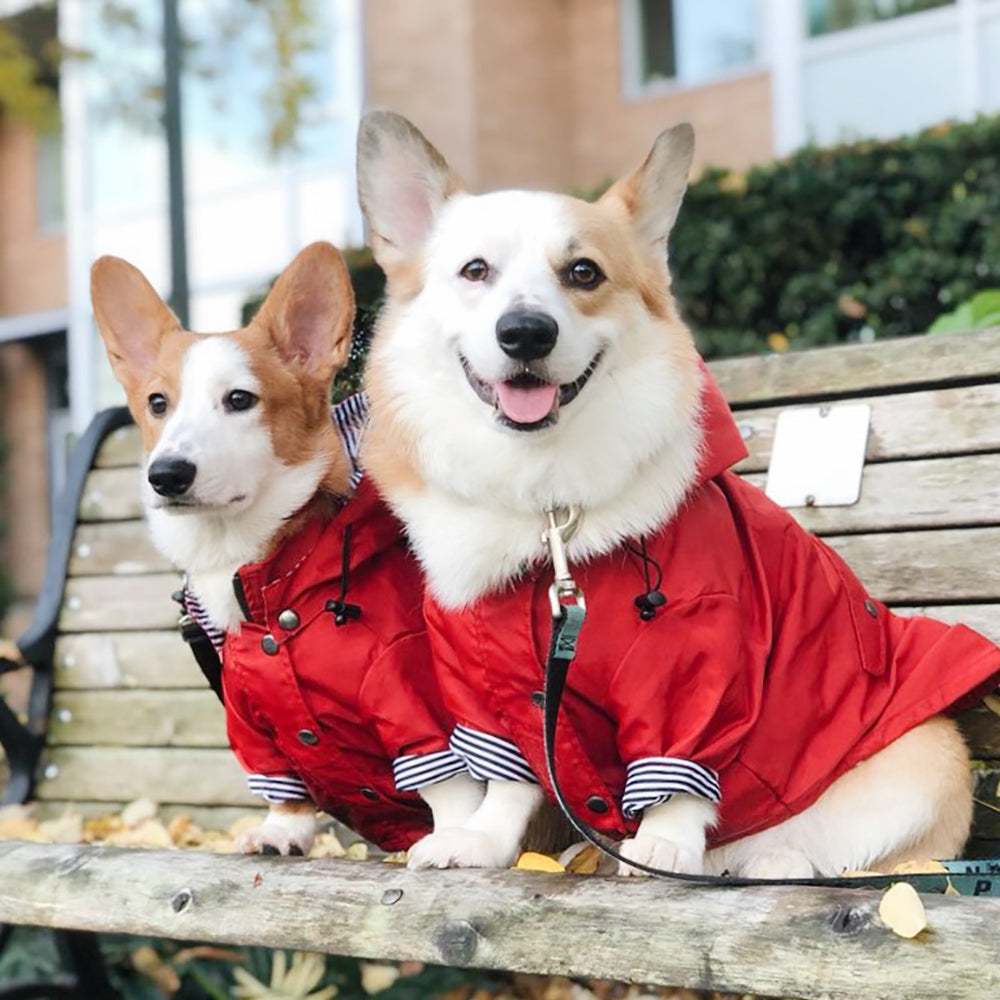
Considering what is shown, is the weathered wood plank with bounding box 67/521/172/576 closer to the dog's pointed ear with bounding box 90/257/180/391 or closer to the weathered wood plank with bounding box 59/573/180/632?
the weathered wood plank with bounding box 59/573/180/632

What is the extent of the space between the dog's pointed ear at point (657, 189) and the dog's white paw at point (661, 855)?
3.08 ft

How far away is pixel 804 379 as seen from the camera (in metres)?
2.67

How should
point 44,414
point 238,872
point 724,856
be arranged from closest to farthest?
point 238,872, point 724,856, point 44,414

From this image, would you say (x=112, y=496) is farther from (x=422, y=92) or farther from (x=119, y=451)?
(x=422, y=92)

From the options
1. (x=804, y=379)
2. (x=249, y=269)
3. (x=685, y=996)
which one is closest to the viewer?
(x=804, y=379)

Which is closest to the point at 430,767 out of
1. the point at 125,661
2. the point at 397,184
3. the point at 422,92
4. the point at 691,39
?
the point at 397,184

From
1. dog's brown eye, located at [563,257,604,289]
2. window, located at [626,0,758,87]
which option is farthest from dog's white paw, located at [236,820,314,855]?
window, located at [626,0,758,87]

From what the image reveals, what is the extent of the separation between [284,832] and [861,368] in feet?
4.64

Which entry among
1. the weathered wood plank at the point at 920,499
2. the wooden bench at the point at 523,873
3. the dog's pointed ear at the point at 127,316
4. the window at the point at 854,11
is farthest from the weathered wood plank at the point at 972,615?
the window at the point at 854,11

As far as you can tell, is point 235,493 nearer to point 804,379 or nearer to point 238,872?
point 238,872

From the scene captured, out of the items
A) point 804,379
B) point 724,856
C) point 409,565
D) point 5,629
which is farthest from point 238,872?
point 5,629

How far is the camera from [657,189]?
2100 mm

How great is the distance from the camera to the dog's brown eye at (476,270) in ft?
6.47

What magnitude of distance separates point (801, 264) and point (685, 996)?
2443 millimetres
